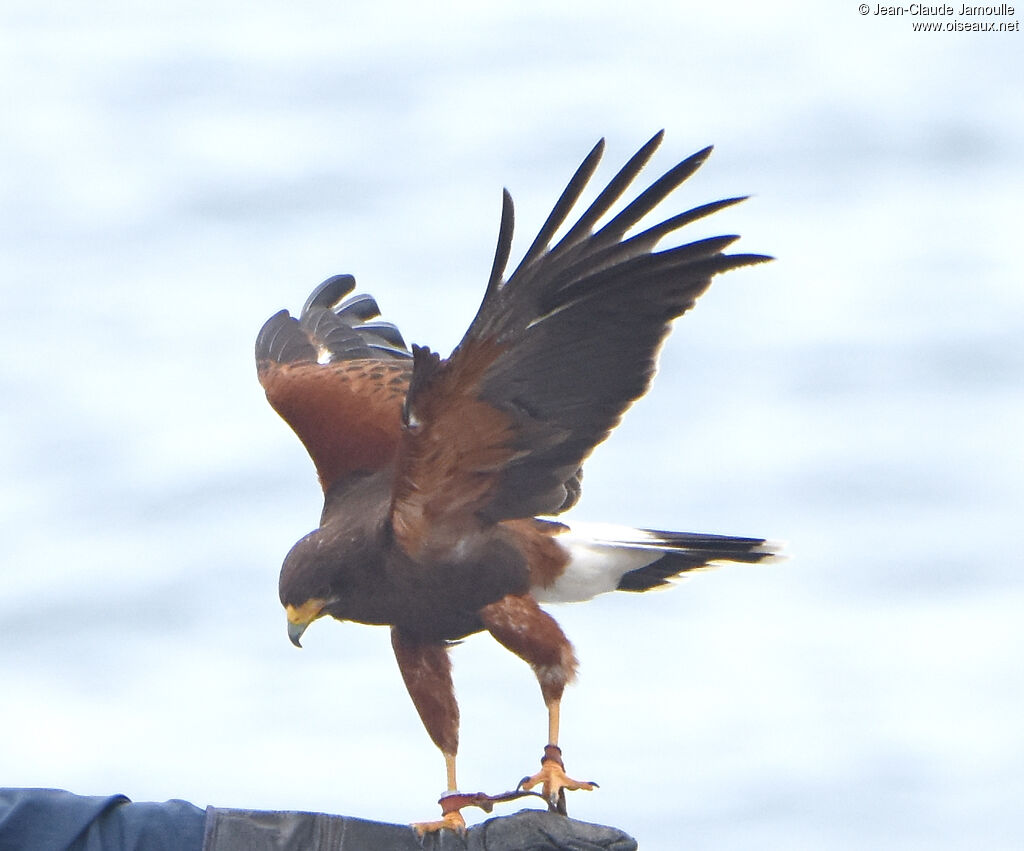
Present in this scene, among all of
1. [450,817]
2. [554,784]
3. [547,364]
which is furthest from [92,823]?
[547,364]

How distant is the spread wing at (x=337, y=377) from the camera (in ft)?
16.5

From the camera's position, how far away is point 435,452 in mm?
4355

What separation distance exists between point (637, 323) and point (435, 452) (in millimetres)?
651

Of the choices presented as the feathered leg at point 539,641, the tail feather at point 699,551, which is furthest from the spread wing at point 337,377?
the tail feather at point 699,551

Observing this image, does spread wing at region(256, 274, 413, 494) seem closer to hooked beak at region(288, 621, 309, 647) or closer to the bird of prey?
the bird of prey

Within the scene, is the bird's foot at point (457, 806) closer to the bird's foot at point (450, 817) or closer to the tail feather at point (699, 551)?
the bird's foot at point (450, 817)

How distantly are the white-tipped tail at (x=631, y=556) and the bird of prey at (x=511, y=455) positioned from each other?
0.03 m

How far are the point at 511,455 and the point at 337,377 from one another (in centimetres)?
106

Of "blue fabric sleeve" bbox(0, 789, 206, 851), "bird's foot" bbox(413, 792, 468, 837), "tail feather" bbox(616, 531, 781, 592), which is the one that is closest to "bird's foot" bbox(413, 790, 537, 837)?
"bird's foot" bbox(413, 792, 468, 837)

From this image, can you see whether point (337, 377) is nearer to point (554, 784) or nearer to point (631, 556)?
point (631, 556)

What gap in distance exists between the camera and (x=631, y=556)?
16.2 ft

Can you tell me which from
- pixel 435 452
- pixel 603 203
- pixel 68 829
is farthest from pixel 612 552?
pixel 68 829

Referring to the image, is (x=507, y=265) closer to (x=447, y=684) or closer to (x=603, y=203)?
Answer: (x=603, y=203)

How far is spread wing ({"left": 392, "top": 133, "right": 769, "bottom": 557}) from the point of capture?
4258 mm
